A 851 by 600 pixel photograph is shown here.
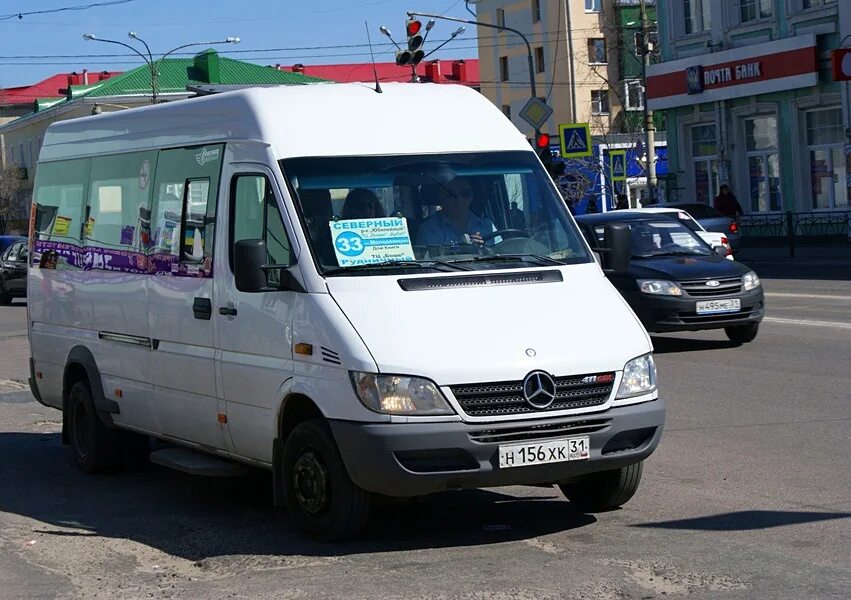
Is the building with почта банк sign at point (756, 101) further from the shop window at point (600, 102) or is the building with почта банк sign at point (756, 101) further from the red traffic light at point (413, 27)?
the shop window at point (600, 102)

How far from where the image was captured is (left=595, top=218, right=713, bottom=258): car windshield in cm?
1706

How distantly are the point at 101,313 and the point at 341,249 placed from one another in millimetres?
2911

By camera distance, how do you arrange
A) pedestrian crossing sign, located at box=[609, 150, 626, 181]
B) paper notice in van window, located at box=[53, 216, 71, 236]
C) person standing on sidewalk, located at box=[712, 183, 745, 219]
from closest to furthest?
paper notice in van window, located at box=[53, 216, 71, 236] < pedestrian crossing sign, located at box=[609, 150, 626, 181] < person standing on sidewalk, located at box=[712, 183, 745, 219]

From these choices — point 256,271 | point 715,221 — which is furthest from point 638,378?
point 715,221

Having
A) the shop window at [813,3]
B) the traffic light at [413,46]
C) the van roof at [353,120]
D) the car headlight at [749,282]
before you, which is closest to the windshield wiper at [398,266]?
the van roof at [353,120]

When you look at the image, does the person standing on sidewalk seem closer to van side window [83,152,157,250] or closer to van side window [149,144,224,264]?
van side window [83,152,157,250]

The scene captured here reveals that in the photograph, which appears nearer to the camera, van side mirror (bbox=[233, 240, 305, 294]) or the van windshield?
van side mirror (bbox=[233, 240, 305, 294])

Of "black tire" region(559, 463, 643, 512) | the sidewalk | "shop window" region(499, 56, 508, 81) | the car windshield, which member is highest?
"shop window" region(499, 56, 508, 81)

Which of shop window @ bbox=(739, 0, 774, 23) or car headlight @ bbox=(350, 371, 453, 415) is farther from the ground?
shop window @ bbox=(739, 0, 774, 23)

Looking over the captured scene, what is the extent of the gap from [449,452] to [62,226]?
504cm

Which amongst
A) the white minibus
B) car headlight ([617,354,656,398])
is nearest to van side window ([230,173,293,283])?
the white minibus

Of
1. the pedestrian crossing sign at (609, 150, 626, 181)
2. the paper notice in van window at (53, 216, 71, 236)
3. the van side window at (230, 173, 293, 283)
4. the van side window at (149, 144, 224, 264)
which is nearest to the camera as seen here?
the van side window at (230, 173, 293, 283)

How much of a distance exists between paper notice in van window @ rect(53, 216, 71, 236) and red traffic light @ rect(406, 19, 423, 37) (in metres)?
16.2

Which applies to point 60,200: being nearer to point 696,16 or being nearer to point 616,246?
point 616,246
